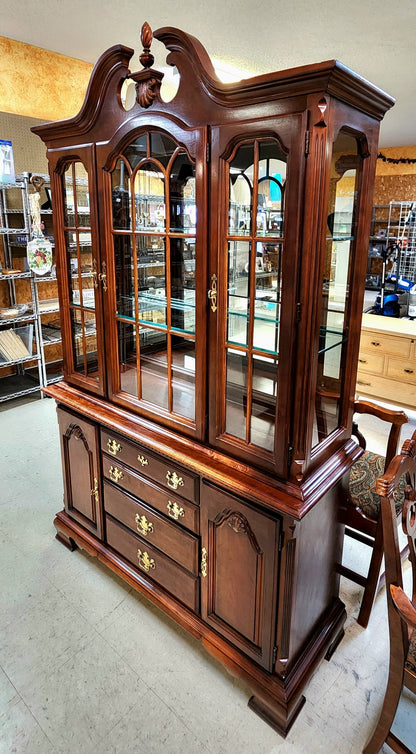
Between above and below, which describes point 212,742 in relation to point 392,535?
below

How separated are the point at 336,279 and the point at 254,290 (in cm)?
28

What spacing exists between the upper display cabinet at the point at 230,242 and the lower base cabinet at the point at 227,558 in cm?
17

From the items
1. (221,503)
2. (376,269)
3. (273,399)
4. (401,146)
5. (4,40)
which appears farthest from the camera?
(376,269)

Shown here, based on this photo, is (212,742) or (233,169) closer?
(233,169)

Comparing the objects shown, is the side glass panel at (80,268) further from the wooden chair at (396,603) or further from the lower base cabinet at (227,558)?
the wooden chair at (396,603)

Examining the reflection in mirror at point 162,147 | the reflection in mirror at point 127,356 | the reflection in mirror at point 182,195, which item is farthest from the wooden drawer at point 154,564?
the reflection in mirror at point 162,147

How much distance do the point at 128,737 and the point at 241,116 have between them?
1928 millimetres

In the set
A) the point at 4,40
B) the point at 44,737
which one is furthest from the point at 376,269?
the point at 44,737

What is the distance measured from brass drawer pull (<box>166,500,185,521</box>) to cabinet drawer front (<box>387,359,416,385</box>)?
2.73 m

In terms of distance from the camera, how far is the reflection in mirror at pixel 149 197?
1582mm

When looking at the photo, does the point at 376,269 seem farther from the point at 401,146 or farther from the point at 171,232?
the point at 171,232

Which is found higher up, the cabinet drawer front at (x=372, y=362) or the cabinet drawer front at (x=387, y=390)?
the cabinet drawer front at (x=372, y=362)

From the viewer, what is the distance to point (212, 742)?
1.52 m

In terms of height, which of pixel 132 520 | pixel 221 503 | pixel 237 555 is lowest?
pixel 132 520
